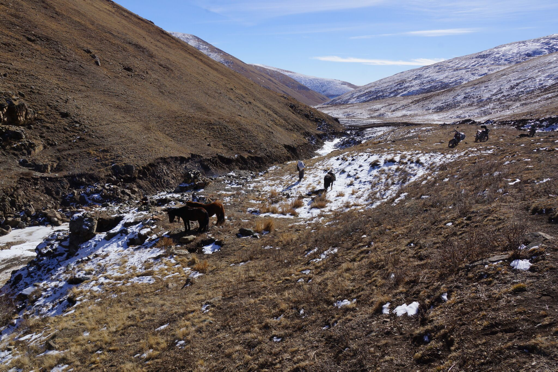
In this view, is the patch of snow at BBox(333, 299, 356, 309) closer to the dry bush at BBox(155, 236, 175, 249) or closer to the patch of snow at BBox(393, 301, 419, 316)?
the patch of snow at BBox(393, 301, 419, 316)

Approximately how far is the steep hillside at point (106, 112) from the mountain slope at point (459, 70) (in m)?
94.5

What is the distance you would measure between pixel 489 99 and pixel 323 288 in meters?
85.3

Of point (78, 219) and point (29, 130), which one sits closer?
point (78, 219)

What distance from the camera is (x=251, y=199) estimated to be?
64.1 feet

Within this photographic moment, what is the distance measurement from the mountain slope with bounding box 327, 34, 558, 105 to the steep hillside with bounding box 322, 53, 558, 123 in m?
21.7

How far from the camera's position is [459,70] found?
411 feet

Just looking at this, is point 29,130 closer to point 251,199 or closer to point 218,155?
point 218,155

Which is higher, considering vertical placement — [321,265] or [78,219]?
[78,219]

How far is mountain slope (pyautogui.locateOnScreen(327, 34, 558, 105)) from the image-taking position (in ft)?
373

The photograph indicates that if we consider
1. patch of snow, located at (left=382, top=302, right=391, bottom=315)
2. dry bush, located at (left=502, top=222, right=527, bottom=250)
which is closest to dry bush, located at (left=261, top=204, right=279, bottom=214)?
patch of snow, located at (left=382, top=302, right=391, bottom=315)

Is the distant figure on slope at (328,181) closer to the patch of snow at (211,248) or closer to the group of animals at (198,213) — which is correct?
the group of animals at (198,213)

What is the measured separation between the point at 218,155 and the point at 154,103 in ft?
34.2

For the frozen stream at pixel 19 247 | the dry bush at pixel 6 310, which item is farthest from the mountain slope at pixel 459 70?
the dry bush at pixel 6 310

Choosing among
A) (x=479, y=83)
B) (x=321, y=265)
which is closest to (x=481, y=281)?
(x=321, y=265)
